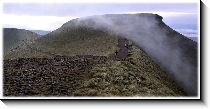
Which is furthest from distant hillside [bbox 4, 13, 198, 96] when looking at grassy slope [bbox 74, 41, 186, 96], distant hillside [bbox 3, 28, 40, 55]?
distant hillside [bbox 3, 28, 40, 55]

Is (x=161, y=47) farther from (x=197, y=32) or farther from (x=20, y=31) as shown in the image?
(x=20, y=31)

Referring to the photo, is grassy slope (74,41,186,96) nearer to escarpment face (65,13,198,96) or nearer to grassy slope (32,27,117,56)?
escarpment face (65,13,198,96)

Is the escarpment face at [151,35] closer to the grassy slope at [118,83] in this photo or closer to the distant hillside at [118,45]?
the distant hillside at [118,45]

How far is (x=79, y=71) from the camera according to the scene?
1862 centimetres

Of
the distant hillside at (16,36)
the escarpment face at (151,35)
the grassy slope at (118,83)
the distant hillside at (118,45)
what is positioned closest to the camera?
the grassy slope at (118,83)

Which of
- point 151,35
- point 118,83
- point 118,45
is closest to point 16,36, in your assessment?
point 151,35

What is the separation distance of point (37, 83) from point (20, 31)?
104057mm

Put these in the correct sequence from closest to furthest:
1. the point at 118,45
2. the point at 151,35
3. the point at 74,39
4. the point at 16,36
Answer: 1. the point at 118,45
2. the point at 74,39
3. the point at 151,35
4. the point at 16,36

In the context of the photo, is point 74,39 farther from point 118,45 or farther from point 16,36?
point 16,36

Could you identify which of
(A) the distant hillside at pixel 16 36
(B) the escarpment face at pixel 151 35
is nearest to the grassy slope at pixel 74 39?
(B) the escarpment face at pixel 151 35

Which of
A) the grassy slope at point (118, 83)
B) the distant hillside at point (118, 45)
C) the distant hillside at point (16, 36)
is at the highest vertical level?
the distant hillside at point (16, 36)

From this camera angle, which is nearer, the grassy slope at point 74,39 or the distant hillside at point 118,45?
the distant hillside at point 118,45

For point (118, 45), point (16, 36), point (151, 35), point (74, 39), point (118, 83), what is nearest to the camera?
point (118, 83)

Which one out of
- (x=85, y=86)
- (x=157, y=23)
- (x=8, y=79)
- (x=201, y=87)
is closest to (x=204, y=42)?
(x=201, y=87)
